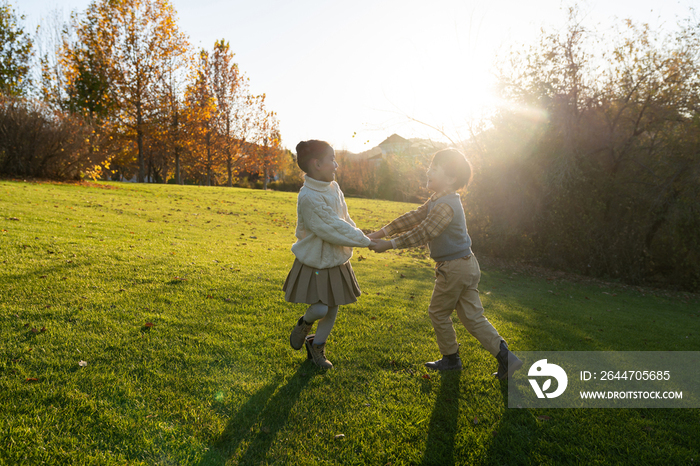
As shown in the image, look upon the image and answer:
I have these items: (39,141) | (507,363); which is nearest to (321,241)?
(507,363)

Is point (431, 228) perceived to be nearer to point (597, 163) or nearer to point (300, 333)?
point (300, 333)

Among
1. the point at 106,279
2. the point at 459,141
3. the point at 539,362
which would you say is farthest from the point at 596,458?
the point at 459,141

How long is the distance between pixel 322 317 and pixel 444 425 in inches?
52.8

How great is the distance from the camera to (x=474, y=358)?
162 inches

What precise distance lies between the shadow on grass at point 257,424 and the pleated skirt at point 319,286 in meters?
0.77

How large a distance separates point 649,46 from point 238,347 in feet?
47.9

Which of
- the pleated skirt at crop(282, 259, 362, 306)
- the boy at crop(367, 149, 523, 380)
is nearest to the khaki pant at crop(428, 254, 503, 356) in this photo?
the boy at crop(367, 149, 523, 380)

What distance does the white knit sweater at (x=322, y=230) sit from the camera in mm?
3156

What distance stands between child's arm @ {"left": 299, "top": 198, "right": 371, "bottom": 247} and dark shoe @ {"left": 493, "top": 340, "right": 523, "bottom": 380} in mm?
1700

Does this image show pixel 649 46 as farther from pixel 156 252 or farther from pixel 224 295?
pixel 156 252

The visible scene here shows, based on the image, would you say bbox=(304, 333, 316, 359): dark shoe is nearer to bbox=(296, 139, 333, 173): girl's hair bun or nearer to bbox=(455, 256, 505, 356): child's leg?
bbox=(455, 256, 505, 356): child's leg

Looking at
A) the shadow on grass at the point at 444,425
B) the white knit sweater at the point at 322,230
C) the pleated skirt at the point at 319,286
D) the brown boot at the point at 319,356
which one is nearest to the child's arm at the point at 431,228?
the white knit sweater at the point at 322,230

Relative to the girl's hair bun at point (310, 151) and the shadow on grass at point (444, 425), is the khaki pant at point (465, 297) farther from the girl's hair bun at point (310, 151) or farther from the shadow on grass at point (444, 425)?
the girl's hair bun at point (310, 151)

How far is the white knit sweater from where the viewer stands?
3156 millimetres
